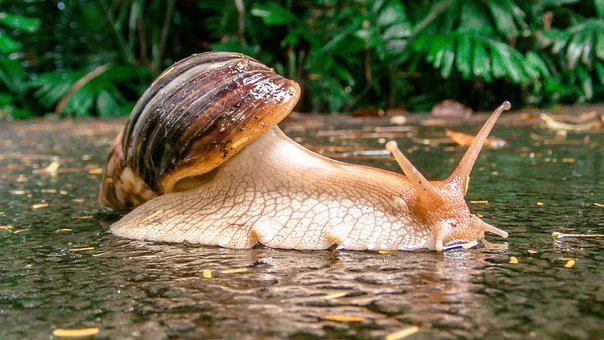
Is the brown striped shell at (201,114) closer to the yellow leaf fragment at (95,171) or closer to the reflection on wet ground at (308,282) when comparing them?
the reflection on wet ground at (308,282)

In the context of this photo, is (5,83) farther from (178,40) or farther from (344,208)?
(344,208)

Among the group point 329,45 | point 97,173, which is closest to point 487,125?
point 97,173

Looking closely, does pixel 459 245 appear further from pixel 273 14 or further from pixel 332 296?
pixel 273 14

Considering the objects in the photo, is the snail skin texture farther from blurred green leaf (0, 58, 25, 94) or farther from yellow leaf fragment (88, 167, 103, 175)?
blurred green leaf (0, 58, 25, 94)

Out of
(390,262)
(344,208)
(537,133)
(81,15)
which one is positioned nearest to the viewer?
(390,262)

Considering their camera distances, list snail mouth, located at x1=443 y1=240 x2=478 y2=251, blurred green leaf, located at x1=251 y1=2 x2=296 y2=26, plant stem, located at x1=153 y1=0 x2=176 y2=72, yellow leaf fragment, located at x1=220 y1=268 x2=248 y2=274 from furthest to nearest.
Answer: plant stem, located at x1=153 y1=0 x2=176 y2=72
blurred green leaf, located at x1=251 y1=2 x2=296 y2=26
snail mouth, located at x1=443 y1=240 x2=478 y2=251
yellow leaf fragment, located at x1=220 y1=268 x2=248 y2=274

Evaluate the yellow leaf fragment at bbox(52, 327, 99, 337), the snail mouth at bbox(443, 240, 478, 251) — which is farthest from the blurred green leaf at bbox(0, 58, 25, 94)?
the yellow leaf fragment at bbox(52, 327, 99, 337)

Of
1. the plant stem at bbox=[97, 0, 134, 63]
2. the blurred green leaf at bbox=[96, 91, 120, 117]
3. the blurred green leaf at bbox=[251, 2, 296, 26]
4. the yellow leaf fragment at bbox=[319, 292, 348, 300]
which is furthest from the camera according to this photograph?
the plant stem at bbox=[97, 0, 134, 63]
